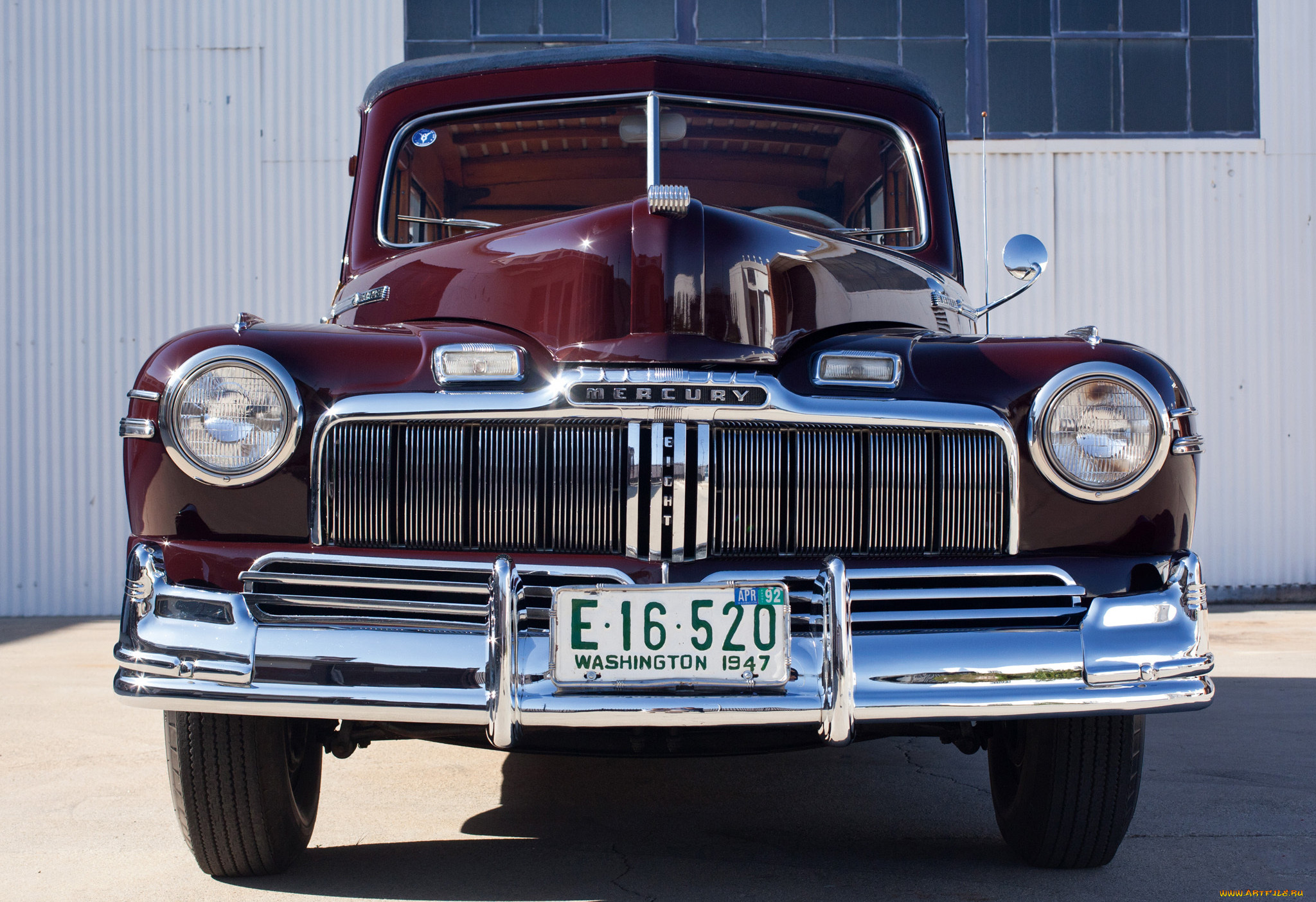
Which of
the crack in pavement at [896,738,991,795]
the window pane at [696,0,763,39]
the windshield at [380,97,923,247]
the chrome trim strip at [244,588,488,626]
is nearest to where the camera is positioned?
the chrome trim strip at [244,588,488,626]

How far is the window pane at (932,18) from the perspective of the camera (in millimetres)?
9016

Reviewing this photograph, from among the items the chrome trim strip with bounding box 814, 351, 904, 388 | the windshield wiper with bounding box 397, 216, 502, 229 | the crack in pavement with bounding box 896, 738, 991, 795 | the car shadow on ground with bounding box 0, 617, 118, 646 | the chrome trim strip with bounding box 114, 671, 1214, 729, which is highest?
the windshield wiper with bounding box 397, 216, 502, 229

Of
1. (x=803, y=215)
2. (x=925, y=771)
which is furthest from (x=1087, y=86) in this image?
(x=925, y=771)

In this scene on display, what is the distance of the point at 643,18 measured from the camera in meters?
8.86

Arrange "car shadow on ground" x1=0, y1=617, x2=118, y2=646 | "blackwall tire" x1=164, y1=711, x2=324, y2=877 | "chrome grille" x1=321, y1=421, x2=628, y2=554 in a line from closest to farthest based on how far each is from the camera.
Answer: "chrome grille" x1=321, y1=421, x2=628, y2=554 → "blackwall tire" x1=164, y1=711, x2=324, y2=877 → "car shadow on ground" x1=0, y1=617, x2=118, y2=646

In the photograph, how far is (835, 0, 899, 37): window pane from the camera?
29.5ft

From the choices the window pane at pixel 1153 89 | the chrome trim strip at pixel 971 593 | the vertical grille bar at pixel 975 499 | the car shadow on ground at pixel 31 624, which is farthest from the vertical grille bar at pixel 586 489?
the window pane at pixel 1153 89

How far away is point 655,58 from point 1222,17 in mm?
7901

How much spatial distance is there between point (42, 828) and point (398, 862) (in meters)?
1.02

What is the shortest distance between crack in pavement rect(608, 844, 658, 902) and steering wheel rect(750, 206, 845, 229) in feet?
5.58

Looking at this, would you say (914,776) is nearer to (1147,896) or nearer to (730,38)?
(1147,896)

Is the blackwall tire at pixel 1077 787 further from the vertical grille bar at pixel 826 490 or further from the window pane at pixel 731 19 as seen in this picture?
the window pane at pixel 731 19

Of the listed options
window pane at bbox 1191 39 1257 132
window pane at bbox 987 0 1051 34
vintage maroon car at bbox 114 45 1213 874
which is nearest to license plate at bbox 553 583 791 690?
vintage maroon car at bbox 114 45 1213 874

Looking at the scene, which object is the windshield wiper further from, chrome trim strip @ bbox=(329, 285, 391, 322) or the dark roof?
the dark roof
